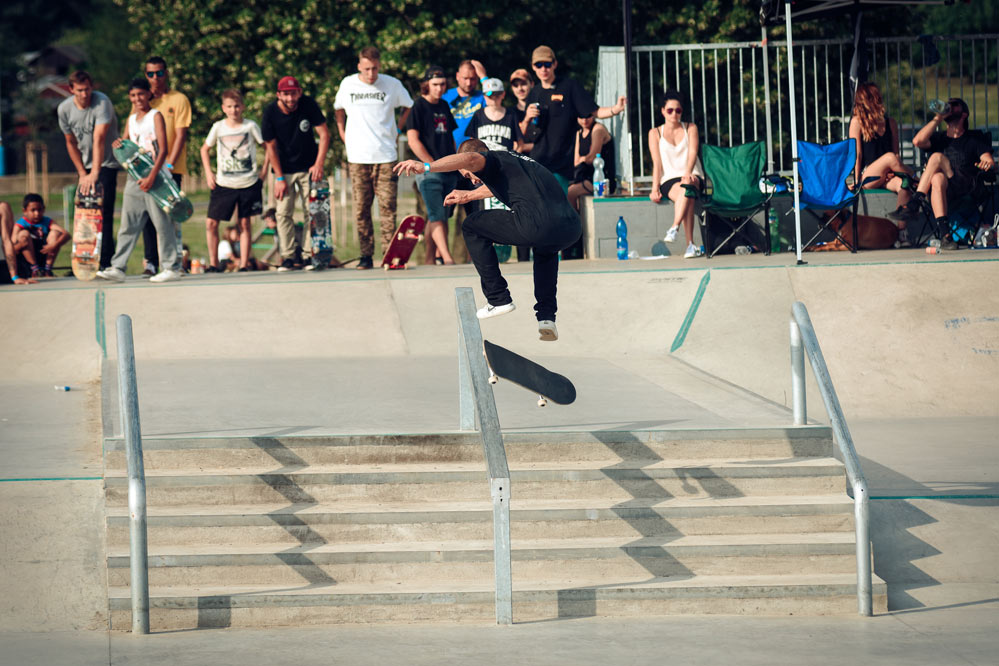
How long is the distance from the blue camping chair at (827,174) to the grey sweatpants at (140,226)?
6518 mm

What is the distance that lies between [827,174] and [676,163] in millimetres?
1599

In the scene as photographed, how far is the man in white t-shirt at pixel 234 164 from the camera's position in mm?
12438

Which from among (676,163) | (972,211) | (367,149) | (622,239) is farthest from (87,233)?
(972,211)

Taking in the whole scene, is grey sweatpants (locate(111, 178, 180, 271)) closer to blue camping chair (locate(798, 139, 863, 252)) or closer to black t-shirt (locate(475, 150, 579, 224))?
black t-shirt (locate(475, 150, 579, 224))

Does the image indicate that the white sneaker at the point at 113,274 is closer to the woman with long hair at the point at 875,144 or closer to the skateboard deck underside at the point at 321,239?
the skateboard deck underside at the point at 321,239

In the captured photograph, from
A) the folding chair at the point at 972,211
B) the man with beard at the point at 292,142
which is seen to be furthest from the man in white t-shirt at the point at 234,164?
the folding chair at the point at 972,211

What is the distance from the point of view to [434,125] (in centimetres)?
1257

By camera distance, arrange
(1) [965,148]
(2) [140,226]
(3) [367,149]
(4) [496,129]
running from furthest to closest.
→ (1) [965,148]
(3) [367,149]
(4) [496,129]
(2) [140,226]

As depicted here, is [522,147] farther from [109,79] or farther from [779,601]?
[109,79]

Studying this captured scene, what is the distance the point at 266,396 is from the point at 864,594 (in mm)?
4372

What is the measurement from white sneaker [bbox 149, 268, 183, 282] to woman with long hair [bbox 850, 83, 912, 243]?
7.11 meters

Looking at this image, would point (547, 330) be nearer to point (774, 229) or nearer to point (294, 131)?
point (294, 131)

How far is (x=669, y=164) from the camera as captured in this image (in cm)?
1348

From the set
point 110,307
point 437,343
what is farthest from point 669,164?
point 110,307
